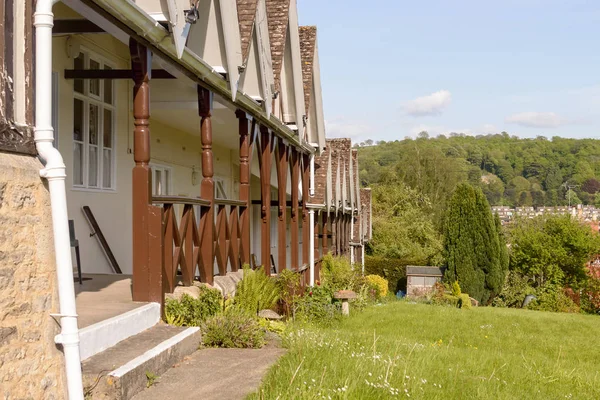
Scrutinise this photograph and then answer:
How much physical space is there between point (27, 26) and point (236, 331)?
3.73 meters

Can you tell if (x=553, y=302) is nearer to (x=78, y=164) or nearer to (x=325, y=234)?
(x=325, y=234)

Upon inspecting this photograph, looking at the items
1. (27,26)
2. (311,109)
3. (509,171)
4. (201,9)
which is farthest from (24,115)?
(509,171)

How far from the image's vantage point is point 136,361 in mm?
4855

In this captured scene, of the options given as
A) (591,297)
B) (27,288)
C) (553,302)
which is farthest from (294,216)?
(591,297)

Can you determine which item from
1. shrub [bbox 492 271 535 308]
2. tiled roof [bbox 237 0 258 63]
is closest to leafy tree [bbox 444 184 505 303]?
shrub [bbox 492 271 535 308]

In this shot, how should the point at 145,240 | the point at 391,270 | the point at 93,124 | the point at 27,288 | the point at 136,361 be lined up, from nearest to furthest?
the point at 27,288 → the point at 136,361 → the point at 145,240 → the point at 93,124 → the point at 391,270

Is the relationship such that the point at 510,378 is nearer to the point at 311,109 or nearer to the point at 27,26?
the point at 27,26

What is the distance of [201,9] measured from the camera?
8656 mm

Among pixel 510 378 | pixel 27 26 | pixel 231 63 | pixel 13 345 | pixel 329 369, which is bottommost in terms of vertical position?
pixel 510 378

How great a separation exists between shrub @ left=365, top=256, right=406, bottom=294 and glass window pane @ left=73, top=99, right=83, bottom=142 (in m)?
27.5

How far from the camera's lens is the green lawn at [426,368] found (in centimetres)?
523

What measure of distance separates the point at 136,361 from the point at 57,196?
1.47 meters

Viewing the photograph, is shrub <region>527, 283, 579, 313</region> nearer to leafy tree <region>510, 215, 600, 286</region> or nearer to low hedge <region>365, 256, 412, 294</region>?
leafy tree <region>510, 215, 600, 286</region>

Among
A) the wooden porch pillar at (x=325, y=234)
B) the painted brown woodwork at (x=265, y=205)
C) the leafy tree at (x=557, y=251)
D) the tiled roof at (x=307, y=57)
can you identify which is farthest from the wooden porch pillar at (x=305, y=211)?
the leafy tree at (x=557, y=251)
